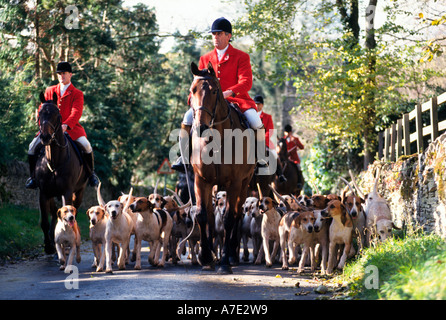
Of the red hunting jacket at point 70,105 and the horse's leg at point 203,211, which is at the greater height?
the red hunting jacket at point 70,105

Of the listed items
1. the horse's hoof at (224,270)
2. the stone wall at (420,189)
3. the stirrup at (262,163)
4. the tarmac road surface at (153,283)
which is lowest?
the tarmac road surface at (153,283)

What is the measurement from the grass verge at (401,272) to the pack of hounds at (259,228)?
2.24 feet

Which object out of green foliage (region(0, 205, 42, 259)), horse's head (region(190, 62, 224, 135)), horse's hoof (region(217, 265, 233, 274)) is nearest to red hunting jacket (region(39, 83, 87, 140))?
green foliage (region(0, 205, 42, 259))

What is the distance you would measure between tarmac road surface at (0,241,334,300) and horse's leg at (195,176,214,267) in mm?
265

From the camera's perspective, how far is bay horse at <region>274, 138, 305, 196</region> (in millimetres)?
15711

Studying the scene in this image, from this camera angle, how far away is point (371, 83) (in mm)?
17969

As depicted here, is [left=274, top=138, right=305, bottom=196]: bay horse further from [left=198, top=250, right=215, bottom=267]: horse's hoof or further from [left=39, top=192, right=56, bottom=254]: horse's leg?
[left=198, top=250, right=215, bottom=267]: horse's hoof

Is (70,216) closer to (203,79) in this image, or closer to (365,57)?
(203,79)

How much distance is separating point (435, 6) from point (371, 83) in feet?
10.00

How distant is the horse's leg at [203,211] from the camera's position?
8.78m

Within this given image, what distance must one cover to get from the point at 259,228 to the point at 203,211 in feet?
7.06

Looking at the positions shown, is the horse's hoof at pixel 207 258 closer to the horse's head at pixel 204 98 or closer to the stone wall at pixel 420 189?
the horse's head at pixel 204 98

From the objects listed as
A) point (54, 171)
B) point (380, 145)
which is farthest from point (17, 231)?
point (380, 145)

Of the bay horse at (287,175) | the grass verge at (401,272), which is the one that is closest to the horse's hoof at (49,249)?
the grass verge at (401,272)
